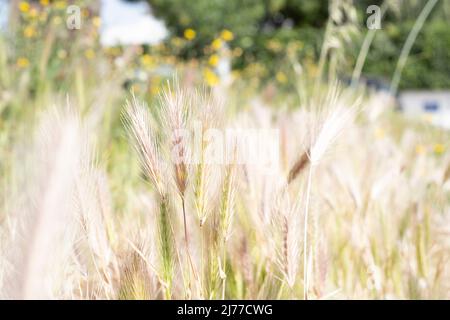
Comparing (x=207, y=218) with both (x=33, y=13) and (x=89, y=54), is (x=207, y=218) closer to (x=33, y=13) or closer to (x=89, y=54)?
(x=33, y=13)

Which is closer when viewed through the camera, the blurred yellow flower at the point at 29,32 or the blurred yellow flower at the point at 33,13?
the blurred yellow flower at the point at 33,13

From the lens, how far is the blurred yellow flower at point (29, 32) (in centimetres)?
227

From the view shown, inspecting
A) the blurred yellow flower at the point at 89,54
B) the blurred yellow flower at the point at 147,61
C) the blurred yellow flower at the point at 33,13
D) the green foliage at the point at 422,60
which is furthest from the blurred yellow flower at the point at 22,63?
the green foliage at the point at 422,60

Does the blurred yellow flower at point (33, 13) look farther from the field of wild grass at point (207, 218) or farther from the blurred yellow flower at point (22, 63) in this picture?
the field of wild grass at point (207, 218)

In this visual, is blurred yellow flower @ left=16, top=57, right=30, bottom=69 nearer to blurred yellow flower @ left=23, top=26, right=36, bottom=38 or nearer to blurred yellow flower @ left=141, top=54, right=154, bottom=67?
blurred yellow flower @ left=23, top=26, right=36, bottom=38

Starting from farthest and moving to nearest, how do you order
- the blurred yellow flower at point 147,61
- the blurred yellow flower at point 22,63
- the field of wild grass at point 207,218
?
the blurred yellow flower at point 147,61 → the blurred yellow flower at point 22,63 → the field of wild grass at point 207,218

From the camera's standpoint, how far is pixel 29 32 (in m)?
2.27

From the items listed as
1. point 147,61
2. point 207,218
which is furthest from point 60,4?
point 207,218

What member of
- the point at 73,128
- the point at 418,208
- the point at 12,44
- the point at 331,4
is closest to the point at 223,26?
the point at 12,44

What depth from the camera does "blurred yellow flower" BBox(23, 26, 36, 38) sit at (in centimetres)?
227

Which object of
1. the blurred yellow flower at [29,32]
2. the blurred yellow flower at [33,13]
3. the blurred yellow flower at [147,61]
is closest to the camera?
the blurred yellow flower at [33,13]

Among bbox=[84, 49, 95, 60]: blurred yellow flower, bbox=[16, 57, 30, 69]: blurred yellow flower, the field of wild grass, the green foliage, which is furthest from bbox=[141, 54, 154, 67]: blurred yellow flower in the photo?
the green foliage
